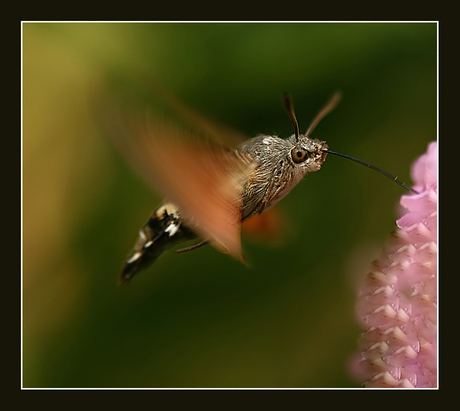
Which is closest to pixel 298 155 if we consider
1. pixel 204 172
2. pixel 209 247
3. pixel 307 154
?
pixel 307 154

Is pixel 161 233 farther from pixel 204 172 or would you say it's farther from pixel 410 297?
pixel 410 297

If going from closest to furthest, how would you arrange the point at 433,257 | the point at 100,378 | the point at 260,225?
the point at 433,257 → the point at 260,225 → the point at 100,378

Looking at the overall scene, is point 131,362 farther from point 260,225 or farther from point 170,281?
point 260,225

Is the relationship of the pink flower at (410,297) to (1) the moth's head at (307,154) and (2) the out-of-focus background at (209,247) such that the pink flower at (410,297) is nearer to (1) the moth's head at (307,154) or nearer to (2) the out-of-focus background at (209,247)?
(1) the moth's head at (307,154)

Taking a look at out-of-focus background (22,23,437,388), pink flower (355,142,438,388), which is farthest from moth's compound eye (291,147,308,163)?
out-of-focus background (22,23,437,388)

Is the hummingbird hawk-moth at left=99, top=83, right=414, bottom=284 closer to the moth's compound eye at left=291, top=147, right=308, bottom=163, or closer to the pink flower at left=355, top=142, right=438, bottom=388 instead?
the moth's compound eye at left=291, top=147, right=308, bottom=163

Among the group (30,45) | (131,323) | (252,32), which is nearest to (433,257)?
(252,32)
